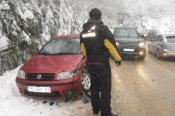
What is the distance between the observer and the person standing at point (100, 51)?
5645 millimetres

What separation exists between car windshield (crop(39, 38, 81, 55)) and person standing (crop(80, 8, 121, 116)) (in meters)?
2.34

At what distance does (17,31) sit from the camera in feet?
37.2

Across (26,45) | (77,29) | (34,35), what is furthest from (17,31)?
(77,29)

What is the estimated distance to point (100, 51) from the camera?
5.77m

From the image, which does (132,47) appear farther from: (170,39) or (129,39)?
(170,39)

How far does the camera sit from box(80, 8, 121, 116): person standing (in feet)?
18.5

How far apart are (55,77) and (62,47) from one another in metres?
1.98

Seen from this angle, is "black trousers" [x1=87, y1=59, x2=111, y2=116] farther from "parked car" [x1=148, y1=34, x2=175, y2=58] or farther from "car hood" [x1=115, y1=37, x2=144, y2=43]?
"parked car" [x1=148, y1=34, x2=175, y2=58]

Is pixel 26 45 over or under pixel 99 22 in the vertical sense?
under

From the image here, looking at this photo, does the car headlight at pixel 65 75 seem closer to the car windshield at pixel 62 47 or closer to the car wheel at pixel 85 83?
the car wheel at pixel 85 83

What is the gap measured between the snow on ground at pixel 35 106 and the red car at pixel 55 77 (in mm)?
276

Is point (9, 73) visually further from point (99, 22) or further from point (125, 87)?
point (99, 22)

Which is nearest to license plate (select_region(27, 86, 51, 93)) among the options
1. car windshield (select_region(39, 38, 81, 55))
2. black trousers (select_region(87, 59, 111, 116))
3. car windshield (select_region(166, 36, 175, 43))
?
black trousers (select_region(87, 59, 111, 116))

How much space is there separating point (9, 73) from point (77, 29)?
25751 millimetres
